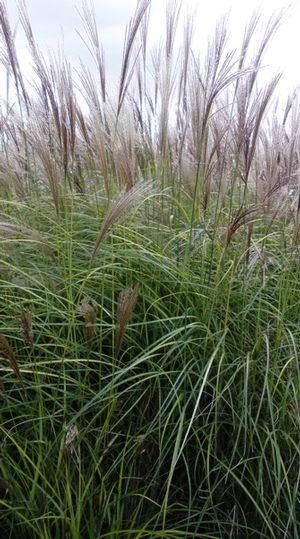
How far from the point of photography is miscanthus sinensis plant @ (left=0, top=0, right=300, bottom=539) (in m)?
1.80

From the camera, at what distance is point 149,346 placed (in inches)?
76.0

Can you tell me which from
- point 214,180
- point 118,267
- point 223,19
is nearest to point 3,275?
point 118,267

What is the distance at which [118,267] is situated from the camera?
215 cm

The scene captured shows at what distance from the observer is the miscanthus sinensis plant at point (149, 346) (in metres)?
1.80

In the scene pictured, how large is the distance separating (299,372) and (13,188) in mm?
1172

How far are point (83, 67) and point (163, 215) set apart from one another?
55 centimetres

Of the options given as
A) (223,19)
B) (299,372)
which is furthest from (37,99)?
(299,372)

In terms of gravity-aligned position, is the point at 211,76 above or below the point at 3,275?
above

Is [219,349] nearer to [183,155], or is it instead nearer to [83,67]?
[183,155]

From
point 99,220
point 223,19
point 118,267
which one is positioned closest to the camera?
point 118,267

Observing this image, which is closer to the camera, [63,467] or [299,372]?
[63,467]

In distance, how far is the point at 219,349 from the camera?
206cm

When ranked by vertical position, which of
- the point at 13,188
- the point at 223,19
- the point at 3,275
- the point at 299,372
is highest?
the point at 223,19

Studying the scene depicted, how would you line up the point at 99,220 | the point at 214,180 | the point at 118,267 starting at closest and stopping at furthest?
the point at 118,267 → the point at 99,220 → the point at 214,180
